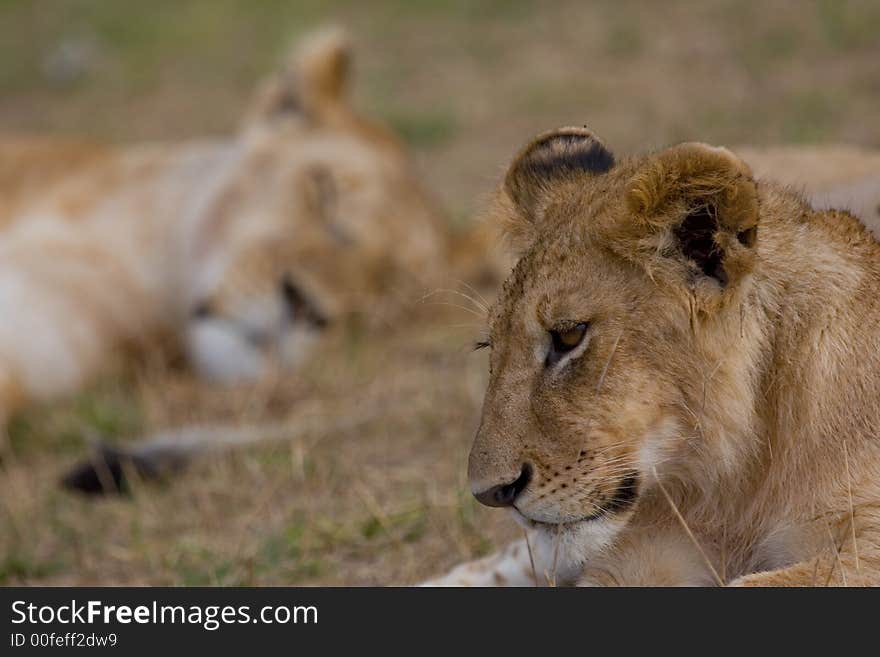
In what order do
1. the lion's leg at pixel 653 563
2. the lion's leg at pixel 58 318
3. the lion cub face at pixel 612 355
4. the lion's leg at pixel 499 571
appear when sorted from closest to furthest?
the lion cub face at pixel 612 355 < the lion's leg at pixel 653 563 < the lion's leg at pixel 499 571 < the lion's leg at pixel 58 318

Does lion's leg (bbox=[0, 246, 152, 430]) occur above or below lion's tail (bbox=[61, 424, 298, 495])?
above

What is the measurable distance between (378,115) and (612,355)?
6321 mm

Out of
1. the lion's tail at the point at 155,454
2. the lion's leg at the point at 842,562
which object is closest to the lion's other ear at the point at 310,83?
the lion's tail at the point at 155,454

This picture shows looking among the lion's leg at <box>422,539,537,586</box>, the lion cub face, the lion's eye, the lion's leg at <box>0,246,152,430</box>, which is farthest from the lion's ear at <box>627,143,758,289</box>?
the lion's leg at <box>0,246,152,430</box>

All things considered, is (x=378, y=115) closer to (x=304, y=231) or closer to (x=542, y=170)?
(x=304, y=231)

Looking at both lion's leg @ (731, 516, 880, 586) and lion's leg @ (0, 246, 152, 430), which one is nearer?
lion's leg @ (731, 516, 880, 586)

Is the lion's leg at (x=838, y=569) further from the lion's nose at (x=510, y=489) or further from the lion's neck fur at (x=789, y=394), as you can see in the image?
the lion's nose at (x=510, y=489)

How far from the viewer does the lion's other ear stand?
5.55 m

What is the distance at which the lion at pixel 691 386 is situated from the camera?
2074 mm

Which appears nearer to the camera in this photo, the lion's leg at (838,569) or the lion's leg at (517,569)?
the lion's leg at (838,569)

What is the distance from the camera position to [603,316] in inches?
83.7

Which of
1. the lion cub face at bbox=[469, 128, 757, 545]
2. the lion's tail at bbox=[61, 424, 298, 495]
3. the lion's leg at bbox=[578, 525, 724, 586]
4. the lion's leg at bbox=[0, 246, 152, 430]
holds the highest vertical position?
the lion cub face at bbox=[469, 128, 757, 545]

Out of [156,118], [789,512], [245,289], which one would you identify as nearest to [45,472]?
[245,289]

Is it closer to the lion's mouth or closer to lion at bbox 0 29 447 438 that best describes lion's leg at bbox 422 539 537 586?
the lion's mouth
